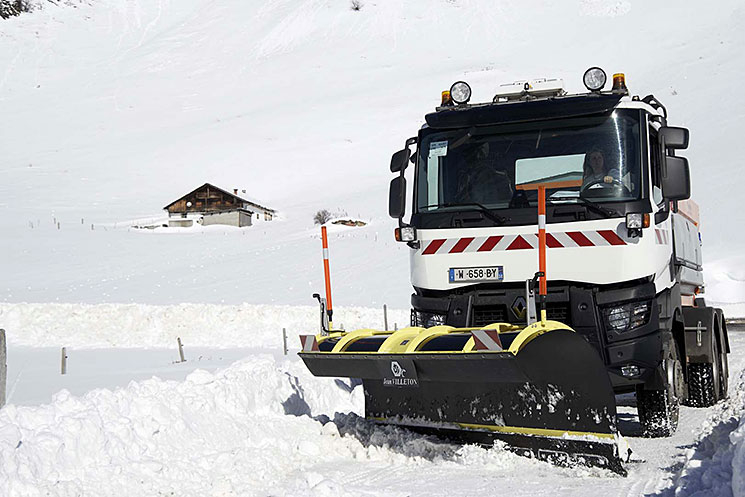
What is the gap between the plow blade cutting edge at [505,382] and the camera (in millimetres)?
5621

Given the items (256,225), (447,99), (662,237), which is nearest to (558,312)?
(662,237)

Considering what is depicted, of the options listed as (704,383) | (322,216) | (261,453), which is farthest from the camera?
(322,216)

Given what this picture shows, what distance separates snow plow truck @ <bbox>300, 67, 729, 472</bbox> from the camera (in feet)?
19.8

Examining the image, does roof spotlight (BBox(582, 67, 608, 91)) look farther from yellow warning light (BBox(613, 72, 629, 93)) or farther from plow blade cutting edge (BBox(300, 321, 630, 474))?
plow blade cutting edge (BBox(300, 321, 630, 474))

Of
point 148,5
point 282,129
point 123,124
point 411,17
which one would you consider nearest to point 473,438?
point 282,129

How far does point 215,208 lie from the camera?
56688 millimetres

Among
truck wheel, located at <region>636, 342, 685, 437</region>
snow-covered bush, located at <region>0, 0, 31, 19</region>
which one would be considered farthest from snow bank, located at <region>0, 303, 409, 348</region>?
snow-covered bush, located at <region>0, 0, 31, 19</region>

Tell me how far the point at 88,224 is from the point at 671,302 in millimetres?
46371

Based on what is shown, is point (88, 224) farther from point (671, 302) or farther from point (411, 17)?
point (411, 17)

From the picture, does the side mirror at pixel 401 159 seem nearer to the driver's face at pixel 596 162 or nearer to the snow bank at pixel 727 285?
the driver's face at pixel 596 162

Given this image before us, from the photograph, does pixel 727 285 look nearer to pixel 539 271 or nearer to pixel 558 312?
pixel 558 312

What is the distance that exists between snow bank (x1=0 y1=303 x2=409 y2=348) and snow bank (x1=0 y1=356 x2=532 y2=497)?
1567 cm

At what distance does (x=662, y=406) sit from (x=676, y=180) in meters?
1.87

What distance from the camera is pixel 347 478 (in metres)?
6.02
